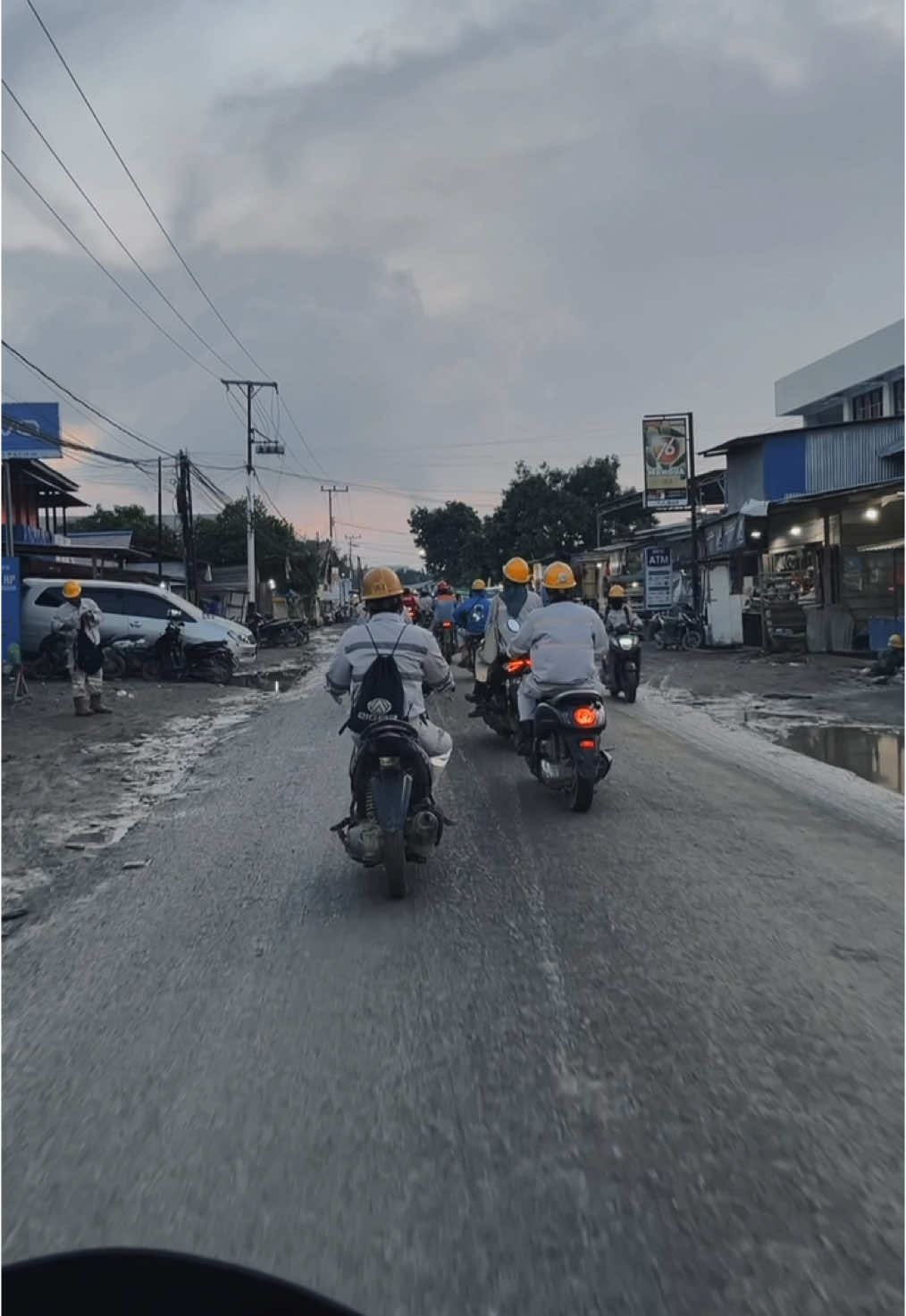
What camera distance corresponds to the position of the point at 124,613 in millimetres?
22078

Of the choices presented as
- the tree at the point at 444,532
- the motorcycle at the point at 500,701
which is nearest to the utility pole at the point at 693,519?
the motorcycle at the point at 500,701

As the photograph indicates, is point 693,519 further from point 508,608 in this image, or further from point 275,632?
point 508,608

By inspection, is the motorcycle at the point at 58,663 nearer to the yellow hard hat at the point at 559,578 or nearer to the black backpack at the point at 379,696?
the yellow hard hat at the point at 559,578

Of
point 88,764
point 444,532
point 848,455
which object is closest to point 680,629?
point 848,455

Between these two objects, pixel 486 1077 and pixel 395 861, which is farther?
pixel 395 861

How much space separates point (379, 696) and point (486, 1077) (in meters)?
2.85

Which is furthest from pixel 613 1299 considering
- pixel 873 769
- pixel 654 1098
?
pixel 873 769

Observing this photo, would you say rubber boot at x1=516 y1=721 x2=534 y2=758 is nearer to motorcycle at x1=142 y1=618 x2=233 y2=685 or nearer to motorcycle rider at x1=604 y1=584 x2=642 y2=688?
motorcycle rider at x1=604 y1=584 x2=642 y2=688

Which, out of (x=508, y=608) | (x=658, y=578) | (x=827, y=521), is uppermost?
(x=827, y=521)

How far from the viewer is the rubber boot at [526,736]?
854 centimetres

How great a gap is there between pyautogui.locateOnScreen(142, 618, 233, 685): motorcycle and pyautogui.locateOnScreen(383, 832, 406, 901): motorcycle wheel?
16.6m

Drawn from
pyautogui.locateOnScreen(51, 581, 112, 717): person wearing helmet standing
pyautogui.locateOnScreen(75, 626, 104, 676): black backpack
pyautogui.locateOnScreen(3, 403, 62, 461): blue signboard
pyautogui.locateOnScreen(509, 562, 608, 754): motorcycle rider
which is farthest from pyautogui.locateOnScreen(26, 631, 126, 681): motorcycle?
pyautogui.locateOnScreen(509, 562, 608, 754): motorcycle rider

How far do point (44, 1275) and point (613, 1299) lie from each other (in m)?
1.37

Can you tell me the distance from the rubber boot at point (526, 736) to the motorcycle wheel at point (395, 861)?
9.68ft
